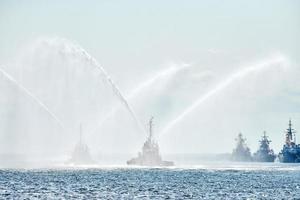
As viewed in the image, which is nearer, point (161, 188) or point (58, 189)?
point (58, 189)

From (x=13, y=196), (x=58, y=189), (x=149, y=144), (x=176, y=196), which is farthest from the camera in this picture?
(x=149, y=144)

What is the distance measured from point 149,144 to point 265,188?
71554 millimetres

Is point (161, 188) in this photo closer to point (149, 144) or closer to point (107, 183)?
point (107, 183)

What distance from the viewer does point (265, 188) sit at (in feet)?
403

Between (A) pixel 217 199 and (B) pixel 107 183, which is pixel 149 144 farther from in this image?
(A) pixel 217 199

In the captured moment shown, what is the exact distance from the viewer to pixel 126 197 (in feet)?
317

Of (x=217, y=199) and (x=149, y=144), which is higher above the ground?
(x=149, y=144)

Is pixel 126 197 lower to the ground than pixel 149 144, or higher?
lower

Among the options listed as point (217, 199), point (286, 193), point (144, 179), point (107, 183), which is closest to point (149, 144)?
point (144, 179)

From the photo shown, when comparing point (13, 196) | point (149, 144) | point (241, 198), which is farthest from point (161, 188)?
point (149, 144)

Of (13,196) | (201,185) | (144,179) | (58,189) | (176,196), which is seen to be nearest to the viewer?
(13,196)

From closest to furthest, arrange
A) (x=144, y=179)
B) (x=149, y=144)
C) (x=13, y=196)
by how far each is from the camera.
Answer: (x=13, y=196), (x=144, y=179), (x=149, y=144)

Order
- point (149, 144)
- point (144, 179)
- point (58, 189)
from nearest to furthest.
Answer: point (58, 189) < point (144, 179) < point (149, 144)

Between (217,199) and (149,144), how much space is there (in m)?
93.9
